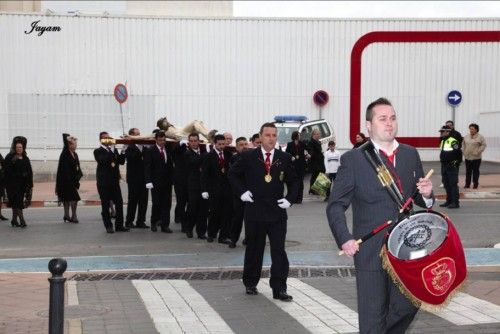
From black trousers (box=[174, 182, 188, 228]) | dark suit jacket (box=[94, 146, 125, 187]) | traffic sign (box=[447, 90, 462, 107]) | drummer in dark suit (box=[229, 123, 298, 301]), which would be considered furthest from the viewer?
traffic sign (box=[447, 90, 462, 107])

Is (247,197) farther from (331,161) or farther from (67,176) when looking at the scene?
(331,161)

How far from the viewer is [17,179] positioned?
56.0 ft

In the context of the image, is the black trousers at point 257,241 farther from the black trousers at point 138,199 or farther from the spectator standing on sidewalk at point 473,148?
the spectator standing on sidewalk at point 473,148

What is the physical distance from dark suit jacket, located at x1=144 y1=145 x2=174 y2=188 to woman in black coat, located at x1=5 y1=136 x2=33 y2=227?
2660 mm

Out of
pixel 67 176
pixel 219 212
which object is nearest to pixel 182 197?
pixel 219 212

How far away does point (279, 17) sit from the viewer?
31391mm

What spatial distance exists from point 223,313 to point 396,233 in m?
3.41

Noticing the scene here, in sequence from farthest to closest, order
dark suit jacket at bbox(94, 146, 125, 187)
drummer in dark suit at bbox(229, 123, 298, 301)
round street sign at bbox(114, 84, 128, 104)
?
round street sign at bbox(114, 84, 128, 104) → dark suit jacket at bbox(94, 146, 125, 187) → drummer in dark suit at bbox(229, 123, 298, 301)

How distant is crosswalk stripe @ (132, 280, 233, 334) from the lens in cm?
801

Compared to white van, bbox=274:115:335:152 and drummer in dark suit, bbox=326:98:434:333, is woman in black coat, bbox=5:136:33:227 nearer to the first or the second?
white van, bbox=274:115:335:152

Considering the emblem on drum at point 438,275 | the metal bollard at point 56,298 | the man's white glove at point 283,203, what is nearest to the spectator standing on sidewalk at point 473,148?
the man's white glove at point 283,203

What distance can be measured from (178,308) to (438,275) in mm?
3894

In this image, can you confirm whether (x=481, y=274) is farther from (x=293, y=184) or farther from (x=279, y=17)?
(x=279, y=17)

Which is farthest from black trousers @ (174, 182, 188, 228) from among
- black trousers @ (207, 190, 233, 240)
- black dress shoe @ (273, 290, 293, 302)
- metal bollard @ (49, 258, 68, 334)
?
metal bollard @ (49, 258, 68, 334)
